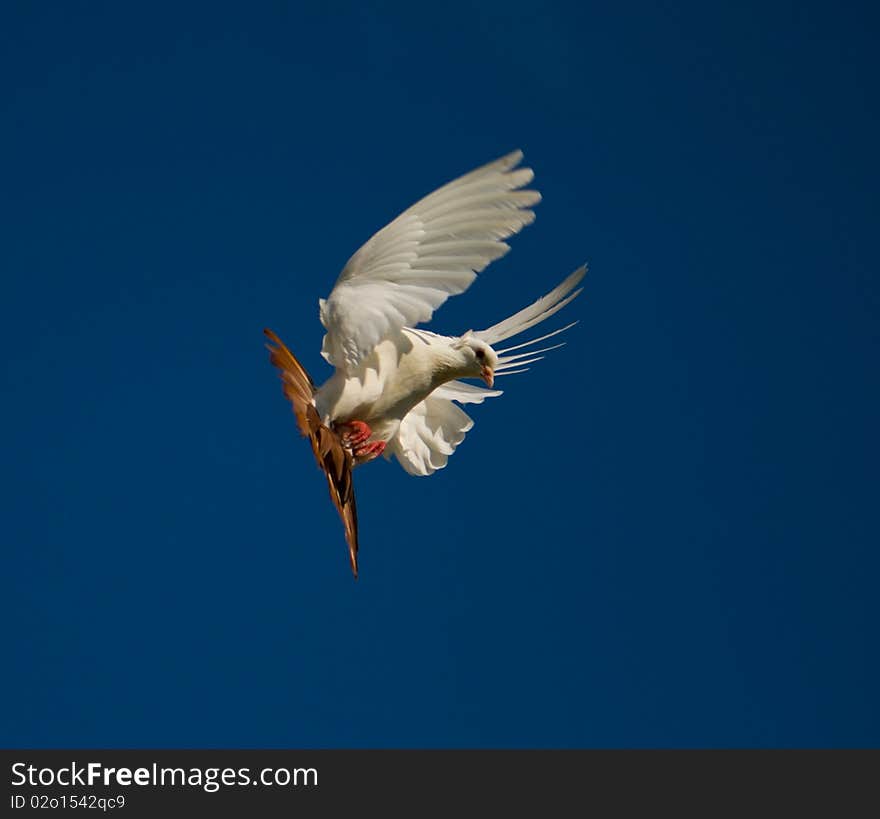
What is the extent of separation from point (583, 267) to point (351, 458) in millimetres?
721

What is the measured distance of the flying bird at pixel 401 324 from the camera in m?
2.87

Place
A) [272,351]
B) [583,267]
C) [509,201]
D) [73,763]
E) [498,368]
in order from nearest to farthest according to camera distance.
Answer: [509,201] < [272,351] < [583,267] < [498,368] < [73,763]

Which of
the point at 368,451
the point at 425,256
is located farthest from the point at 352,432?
the point at 425,256

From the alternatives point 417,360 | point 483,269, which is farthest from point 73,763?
point 483,269

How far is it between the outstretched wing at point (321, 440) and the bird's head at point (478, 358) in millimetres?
377

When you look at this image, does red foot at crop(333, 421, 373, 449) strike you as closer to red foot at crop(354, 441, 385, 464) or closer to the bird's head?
red foot at crop(354, 441, 385, 464)

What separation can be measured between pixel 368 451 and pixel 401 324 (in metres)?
0.41

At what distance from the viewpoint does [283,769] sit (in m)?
3.75

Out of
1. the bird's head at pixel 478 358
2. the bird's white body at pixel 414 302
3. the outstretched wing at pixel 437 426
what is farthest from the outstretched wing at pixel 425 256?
the outstretched wing at pixel 437 426

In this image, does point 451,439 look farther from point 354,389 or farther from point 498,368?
point 354,389

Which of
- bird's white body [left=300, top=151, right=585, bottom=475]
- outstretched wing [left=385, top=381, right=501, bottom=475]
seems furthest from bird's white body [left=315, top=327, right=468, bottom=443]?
outstretched wing [left=385, top=381, right=501, bottom=475]

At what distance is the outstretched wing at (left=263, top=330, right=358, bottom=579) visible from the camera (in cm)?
301

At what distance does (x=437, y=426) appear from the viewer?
3576mm

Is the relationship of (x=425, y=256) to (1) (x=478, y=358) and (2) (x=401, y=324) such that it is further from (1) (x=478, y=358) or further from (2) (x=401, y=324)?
(1) (x=478, y=358)
